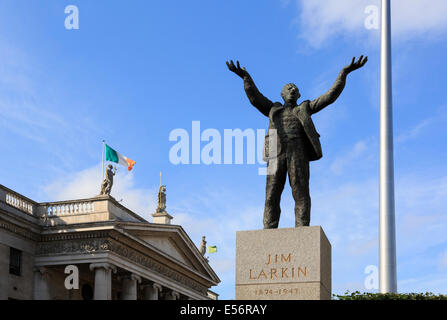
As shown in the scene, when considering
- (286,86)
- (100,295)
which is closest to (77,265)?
(100,295)

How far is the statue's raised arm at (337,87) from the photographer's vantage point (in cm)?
1427

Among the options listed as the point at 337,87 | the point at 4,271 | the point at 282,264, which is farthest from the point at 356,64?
the point at 4,271

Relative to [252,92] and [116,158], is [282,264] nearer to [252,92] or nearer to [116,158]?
[252,92]

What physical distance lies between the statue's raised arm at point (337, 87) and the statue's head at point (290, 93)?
1.99 ft

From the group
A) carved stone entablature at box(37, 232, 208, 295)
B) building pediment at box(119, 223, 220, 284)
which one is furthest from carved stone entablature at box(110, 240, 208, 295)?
building pediment at box(119, 223, 220, 284)

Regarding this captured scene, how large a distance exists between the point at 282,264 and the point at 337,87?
3.72 metres

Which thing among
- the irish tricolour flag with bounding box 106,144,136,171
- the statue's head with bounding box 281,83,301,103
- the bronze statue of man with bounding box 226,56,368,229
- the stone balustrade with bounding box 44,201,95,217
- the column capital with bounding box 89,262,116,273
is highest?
the irish tricolour flag with bounding box 106,144,136,171

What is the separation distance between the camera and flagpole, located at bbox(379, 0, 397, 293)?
2541 cm

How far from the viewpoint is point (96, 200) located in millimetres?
44938

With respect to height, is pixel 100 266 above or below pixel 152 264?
below

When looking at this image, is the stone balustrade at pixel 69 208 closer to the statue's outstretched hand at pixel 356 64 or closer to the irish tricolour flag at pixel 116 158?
the irish tricolour flag at pixel 116 158

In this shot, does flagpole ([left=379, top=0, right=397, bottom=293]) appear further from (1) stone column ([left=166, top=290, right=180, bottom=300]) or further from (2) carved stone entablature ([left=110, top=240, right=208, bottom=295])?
(1) stone column ([left=166, top=290, right=180, bottom=300])

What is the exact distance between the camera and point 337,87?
14258 mm
